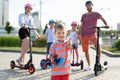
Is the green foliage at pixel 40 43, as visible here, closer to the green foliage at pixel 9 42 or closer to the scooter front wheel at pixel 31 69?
the green foliage at pixel 9 42

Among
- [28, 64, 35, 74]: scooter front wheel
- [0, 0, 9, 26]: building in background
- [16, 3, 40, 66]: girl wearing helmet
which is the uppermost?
[0, 0, 9, 26]: building in background

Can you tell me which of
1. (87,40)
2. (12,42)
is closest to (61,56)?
(87,40)

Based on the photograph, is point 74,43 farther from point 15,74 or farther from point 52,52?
point 52,52

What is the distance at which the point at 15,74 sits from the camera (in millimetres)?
8586

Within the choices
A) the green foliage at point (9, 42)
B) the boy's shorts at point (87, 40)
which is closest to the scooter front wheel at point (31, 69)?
the boy's shorts at point (87, 40)

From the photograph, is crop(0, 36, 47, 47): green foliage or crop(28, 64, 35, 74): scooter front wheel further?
crop(0, 36, 47, 47): green foliage

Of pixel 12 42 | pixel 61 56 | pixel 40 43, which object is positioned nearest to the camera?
pixel 61 56

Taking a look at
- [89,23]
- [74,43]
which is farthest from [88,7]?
[74,43]

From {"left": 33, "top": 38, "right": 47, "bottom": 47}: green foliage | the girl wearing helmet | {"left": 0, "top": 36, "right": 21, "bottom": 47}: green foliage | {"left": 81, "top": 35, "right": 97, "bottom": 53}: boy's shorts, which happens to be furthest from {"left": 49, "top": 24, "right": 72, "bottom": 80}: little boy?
{"left": 0, "top": 36, "right": 21, "bottom": 47}: green foliage

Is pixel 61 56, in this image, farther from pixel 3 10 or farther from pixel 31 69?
pixel 3 10

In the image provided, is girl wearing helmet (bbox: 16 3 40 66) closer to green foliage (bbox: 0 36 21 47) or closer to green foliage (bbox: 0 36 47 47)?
green foliage (bbox: 0 36 47 47)

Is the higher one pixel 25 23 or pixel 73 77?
pixel 25 23

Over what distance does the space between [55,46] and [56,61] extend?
0.25 meters

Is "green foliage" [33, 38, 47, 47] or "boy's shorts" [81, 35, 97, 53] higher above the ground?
"boy's shorts" [81, 35, 97, 53]
